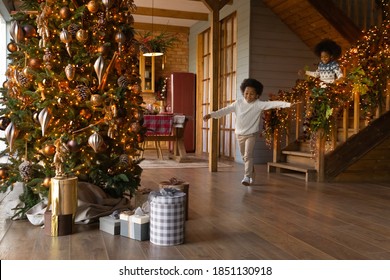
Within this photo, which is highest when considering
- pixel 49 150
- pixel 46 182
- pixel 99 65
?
pixel 99 65

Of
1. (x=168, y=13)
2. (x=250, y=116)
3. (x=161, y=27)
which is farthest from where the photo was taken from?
(x=161, y=27)

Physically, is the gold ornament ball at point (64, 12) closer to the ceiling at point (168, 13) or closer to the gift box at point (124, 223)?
the gift box at point (124, 223)

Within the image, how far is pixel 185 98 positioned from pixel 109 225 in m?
7.18

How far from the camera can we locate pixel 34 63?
326 cm

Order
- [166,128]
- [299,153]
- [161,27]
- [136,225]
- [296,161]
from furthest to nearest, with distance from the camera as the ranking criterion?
1. [161,27]
2. [166,128]
3. [296,161]
4. [299,153]
5. [136,225]

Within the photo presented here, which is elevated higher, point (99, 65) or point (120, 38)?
point (120, 38)

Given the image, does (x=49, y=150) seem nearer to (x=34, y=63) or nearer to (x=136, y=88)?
(x=34, y=63)

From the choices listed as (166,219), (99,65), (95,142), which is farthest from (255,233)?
(99,65)

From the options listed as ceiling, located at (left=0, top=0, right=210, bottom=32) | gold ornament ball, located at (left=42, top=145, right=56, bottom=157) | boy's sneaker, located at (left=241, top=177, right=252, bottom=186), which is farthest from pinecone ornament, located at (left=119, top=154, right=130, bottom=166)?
ceiling, located at (left=0, top=0, right=210, bottom=32)

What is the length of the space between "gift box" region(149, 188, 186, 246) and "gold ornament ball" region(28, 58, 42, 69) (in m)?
1.48

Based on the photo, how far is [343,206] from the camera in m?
3.86
